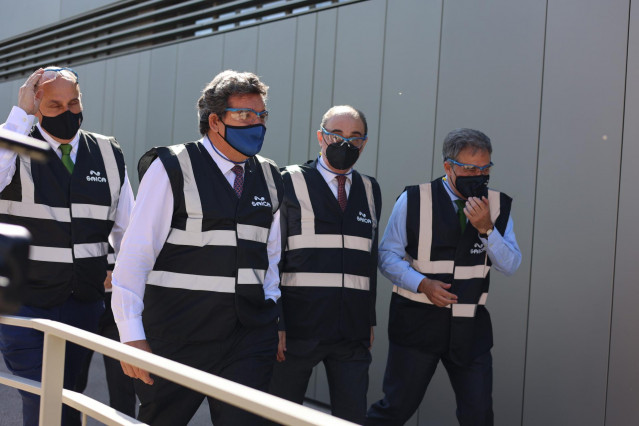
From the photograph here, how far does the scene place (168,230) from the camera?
288cm

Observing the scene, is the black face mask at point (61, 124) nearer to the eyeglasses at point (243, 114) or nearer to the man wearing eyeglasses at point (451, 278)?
the eyeglasses at point (243, 114)

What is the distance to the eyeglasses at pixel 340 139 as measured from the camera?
12.6 ft

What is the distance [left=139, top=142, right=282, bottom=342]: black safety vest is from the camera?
290cm

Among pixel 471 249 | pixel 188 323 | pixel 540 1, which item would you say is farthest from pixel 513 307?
pixel 188 323

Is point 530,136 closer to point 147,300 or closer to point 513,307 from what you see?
point 513,307

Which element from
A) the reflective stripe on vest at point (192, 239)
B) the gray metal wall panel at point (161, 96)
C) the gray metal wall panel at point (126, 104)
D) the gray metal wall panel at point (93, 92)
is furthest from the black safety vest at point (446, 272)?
the gray metal wall panel at point (93, 92)

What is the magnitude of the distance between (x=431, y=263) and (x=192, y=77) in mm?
4334

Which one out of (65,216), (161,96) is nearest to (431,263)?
(65,216)

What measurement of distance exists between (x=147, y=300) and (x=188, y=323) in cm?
22

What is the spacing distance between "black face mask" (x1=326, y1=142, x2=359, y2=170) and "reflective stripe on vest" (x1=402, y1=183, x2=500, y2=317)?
1.47 ft

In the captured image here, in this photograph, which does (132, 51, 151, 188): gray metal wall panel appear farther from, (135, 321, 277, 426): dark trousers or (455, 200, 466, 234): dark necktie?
(135, 321, 277, 426): dark trousers

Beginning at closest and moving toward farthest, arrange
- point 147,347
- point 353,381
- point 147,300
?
point 147,347, point 147,300, point 353,381

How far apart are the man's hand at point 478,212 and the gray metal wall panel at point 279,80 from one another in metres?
2.70

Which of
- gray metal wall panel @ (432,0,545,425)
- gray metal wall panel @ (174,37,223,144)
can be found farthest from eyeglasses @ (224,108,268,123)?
gray metal wall panel @ (174,37,223,144)
